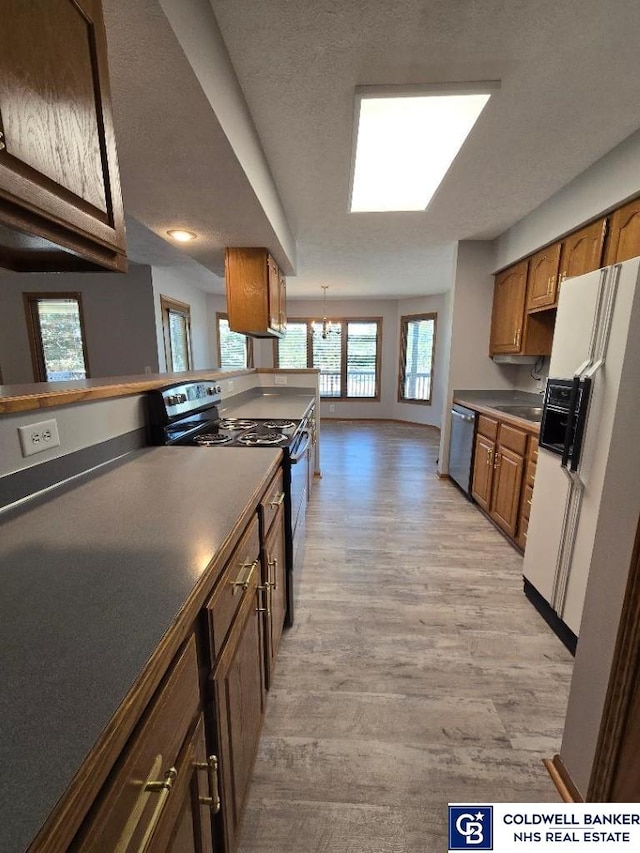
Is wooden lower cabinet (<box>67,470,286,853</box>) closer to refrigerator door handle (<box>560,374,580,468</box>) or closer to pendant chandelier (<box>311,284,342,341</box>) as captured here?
refrigerator door handle (<box>560,374,580,468</box>)

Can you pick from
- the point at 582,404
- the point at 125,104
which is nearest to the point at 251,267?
the point at 125,104

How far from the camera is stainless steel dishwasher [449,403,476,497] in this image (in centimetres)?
330

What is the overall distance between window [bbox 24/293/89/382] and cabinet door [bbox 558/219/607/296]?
521 cm

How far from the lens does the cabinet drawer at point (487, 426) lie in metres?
2.84

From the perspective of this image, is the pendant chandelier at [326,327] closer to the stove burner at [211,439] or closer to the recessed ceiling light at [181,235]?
the recessed ceiling light at [181,235]

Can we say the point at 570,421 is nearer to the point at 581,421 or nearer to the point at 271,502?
the point at 581,421

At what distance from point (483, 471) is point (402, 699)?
207 cm

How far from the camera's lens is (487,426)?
298 cm

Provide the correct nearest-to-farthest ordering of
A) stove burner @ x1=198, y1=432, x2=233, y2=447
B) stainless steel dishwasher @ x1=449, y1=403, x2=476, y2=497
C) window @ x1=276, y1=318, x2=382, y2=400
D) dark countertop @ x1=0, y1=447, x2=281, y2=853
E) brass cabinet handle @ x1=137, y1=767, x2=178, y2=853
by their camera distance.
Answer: dark countertop @ x1=0, y1=447, x2=281, y2=853 → brass cabinet handle @ x1=137, y1=767, x2=178, y2=853 → stove burner @ x1=198, y1=432, x2=233, y2=447 → stainless steel dishwasher @ x1=449, y1=403, x2=476, y2=497 → window @ x1=276, y1=318, x2=382, y2=400

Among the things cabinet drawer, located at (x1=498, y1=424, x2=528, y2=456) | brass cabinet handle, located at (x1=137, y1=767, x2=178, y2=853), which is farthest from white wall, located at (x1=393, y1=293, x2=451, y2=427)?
brass cabinet handle, located at (x1=137, y1=767, x2=178, y2=853)

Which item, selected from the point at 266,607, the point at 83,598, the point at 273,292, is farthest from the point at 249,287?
the point at 83,598

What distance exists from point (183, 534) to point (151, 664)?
1.12 feet

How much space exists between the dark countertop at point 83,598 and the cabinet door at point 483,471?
237cm

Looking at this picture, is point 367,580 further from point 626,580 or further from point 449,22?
point 449,22
